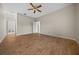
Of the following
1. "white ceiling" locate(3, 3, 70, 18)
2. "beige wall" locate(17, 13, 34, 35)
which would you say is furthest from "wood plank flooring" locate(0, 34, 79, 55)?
"white ceiling" locate(3, 3, 70, 18)

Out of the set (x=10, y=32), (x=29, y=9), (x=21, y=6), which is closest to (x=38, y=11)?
→ (x=29, y=9)

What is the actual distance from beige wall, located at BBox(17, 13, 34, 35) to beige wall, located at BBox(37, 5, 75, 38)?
206mm

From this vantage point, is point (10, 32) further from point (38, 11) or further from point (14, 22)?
point (38, 11)

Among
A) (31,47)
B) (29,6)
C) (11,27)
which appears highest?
(29,6)

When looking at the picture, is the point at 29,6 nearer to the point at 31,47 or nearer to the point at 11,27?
the point at 11,27

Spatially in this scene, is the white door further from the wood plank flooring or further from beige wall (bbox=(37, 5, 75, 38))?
beige wall (bbox=(37, 5, 75, 38))

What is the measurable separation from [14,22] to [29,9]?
0.36 meters

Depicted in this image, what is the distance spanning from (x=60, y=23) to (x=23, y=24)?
0.68 m

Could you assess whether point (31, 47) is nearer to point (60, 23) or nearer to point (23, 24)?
point (23, 24)

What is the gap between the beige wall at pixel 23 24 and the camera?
7.80 ft

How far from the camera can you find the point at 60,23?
2395mm

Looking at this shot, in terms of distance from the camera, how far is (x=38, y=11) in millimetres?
2367

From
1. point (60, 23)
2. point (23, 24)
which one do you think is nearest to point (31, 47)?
point (23, 24)

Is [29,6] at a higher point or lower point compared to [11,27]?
higher
